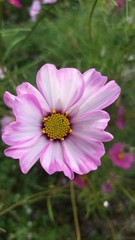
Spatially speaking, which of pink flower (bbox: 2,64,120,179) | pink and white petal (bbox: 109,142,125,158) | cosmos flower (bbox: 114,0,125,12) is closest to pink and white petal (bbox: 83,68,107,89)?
pink flower (bbox: 2,64,120,179)

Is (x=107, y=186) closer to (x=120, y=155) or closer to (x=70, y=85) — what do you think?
(x=120, y=155)

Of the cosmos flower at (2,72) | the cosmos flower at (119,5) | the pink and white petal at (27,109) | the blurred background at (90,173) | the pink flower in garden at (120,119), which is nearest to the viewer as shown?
the pink and white petal at (27,109)

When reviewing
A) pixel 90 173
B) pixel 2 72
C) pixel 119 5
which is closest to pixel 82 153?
pixel 2 72

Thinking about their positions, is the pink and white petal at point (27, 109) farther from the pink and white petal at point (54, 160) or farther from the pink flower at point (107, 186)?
the pink flower at point (107, 186)

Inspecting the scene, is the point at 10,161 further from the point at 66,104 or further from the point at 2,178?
the point at 66,104

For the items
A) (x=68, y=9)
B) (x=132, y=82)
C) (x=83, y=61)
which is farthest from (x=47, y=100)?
(x=68, y=9)

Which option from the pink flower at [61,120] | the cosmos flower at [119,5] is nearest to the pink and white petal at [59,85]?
the pink flower at [61,120]
